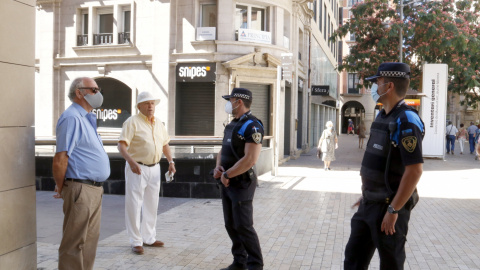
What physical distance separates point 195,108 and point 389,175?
50.4 feet

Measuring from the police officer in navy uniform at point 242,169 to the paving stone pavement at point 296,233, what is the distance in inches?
30.6

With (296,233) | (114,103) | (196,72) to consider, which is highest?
(196,72)

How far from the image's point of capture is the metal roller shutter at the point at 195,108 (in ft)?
60.7

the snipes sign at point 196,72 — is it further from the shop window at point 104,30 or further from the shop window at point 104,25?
the shop window at point 104,30

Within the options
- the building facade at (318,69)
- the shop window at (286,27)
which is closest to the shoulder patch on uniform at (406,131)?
the shop window at (286,27)

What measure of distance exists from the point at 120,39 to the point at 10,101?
15.5 metres

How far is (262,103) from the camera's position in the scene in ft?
63.4

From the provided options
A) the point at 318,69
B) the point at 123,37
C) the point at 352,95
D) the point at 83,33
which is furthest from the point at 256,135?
the point at 352,95

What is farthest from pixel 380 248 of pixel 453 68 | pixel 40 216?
pixel 453 68

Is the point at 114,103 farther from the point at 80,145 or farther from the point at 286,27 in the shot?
the point at 80,145

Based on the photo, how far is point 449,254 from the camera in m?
6.26

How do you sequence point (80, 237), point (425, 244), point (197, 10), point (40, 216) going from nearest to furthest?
point (80, 237) → point (425, 244) → point (40, 216) → point (197, 10)

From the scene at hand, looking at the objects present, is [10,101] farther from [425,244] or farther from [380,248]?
[425,244]

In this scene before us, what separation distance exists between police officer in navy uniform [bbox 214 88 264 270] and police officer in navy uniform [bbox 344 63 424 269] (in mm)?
1314
